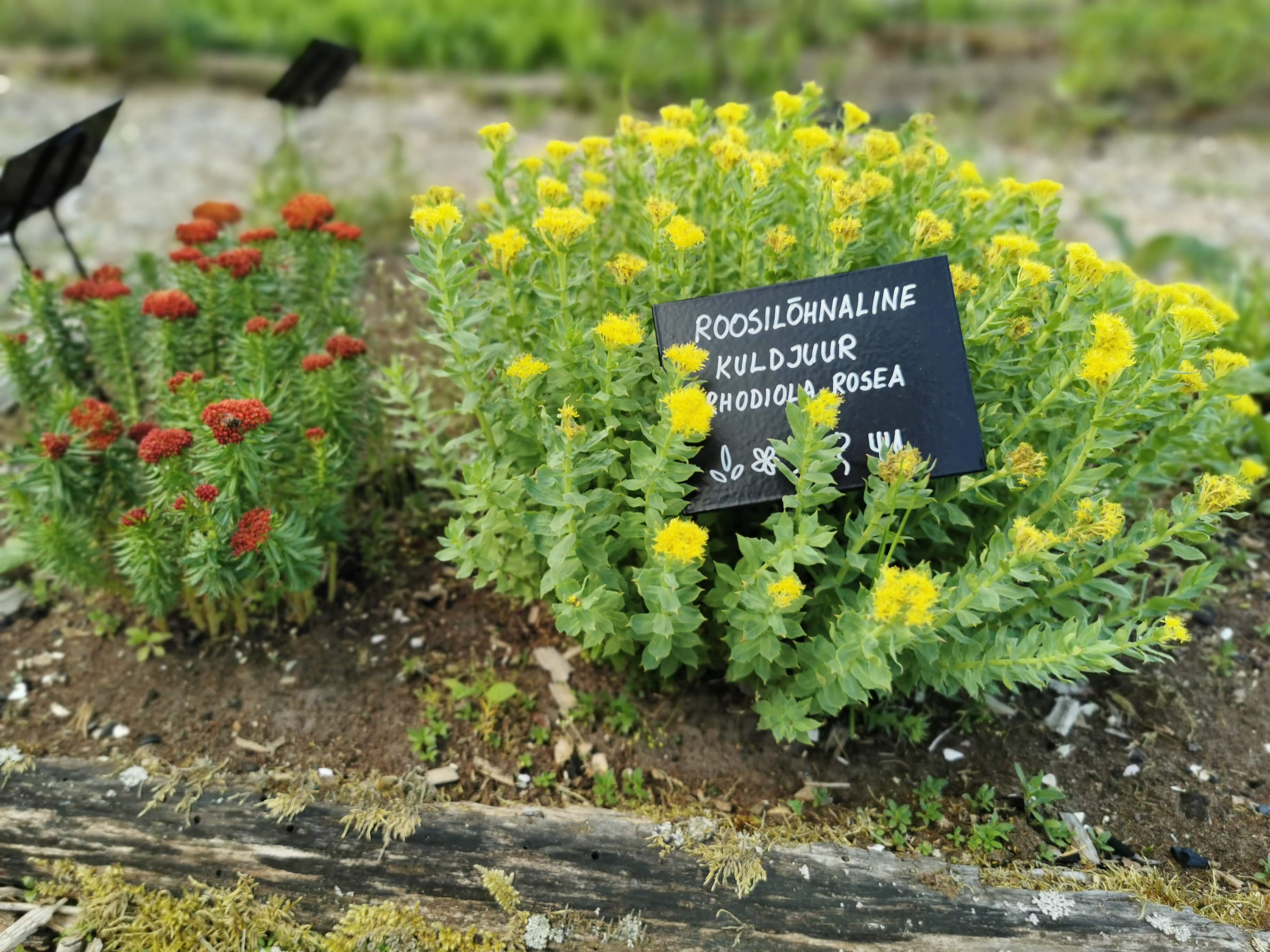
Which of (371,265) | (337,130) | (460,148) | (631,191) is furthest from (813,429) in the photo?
(337,130)

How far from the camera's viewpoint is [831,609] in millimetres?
2045

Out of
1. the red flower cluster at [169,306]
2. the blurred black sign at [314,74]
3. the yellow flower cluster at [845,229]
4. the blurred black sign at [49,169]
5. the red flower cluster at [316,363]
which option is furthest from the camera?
the blurred black sign at [314,74]

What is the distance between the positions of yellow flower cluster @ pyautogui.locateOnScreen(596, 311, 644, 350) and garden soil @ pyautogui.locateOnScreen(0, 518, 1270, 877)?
96cm

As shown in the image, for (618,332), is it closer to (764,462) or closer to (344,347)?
(764,462)

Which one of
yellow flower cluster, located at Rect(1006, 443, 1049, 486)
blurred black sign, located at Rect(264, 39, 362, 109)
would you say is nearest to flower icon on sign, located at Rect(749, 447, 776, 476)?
yellow flower cluster, located at Rect(1006, 443, 1049, 486)

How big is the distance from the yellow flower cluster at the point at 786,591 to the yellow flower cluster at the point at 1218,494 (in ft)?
2.54

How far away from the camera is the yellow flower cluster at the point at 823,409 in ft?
5.25

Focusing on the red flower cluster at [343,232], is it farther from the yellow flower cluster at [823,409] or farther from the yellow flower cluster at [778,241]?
the yellow flower cluster at [823,409]

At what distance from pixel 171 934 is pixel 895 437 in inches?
70.7

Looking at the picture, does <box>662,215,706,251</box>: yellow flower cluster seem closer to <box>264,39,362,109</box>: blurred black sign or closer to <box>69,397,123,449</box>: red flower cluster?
<box>69,397,123,449</box>: red flower cluster

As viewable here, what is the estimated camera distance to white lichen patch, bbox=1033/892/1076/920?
1.84 m

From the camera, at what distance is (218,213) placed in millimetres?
2779

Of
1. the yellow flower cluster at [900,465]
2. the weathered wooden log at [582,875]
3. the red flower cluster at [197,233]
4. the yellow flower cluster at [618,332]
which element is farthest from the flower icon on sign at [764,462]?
the red flower cluster at [197,233]

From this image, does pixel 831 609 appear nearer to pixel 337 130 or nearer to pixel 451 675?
pixel 451 675
